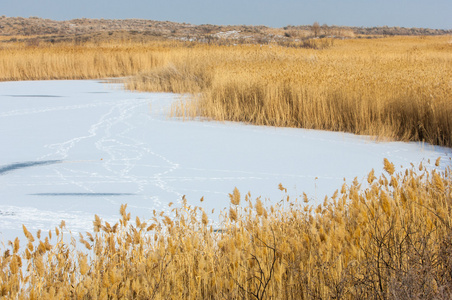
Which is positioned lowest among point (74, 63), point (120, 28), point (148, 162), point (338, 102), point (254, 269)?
point (254, 269)

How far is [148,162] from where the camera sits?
5.95 m

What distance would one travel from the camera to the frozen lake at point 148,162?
4402 millimetres

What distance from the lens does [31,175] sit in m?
5.36

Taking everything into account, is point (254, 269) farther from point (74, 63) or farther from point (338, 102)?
point (74, 63)

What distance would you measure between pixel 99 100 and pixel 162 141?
15.7ft

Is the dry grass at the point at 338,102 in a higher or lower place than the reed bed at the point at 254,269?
higher

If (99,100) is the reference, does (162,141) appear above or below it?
below

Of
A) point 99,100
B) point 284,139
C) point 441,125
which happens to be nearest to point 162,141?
point 284,139

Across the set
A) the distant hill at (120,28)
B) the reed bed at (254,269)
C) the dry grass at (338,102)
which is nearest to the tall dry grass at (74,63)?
the dry grass at (338,102)

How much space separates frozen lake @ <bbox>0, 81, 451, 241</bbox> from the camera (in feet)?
14.4

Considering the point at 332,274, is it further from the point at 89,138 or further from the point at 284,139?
the point at 89,138

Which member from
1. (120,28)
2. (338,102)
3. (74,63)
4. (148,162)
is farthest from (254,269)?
(120,28)

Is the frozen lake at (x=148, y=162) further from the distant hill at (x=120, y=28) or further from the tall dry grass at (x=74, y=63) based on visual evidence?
the distant hill at (x=120, y=28)

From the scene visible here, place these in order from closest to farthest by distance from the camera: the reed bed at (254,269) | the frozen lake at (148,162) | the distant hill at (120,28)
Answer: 1. the reed bed at (254,269)
2. the frozen lake at (148,162)
3. the distant hill at (120,28)
